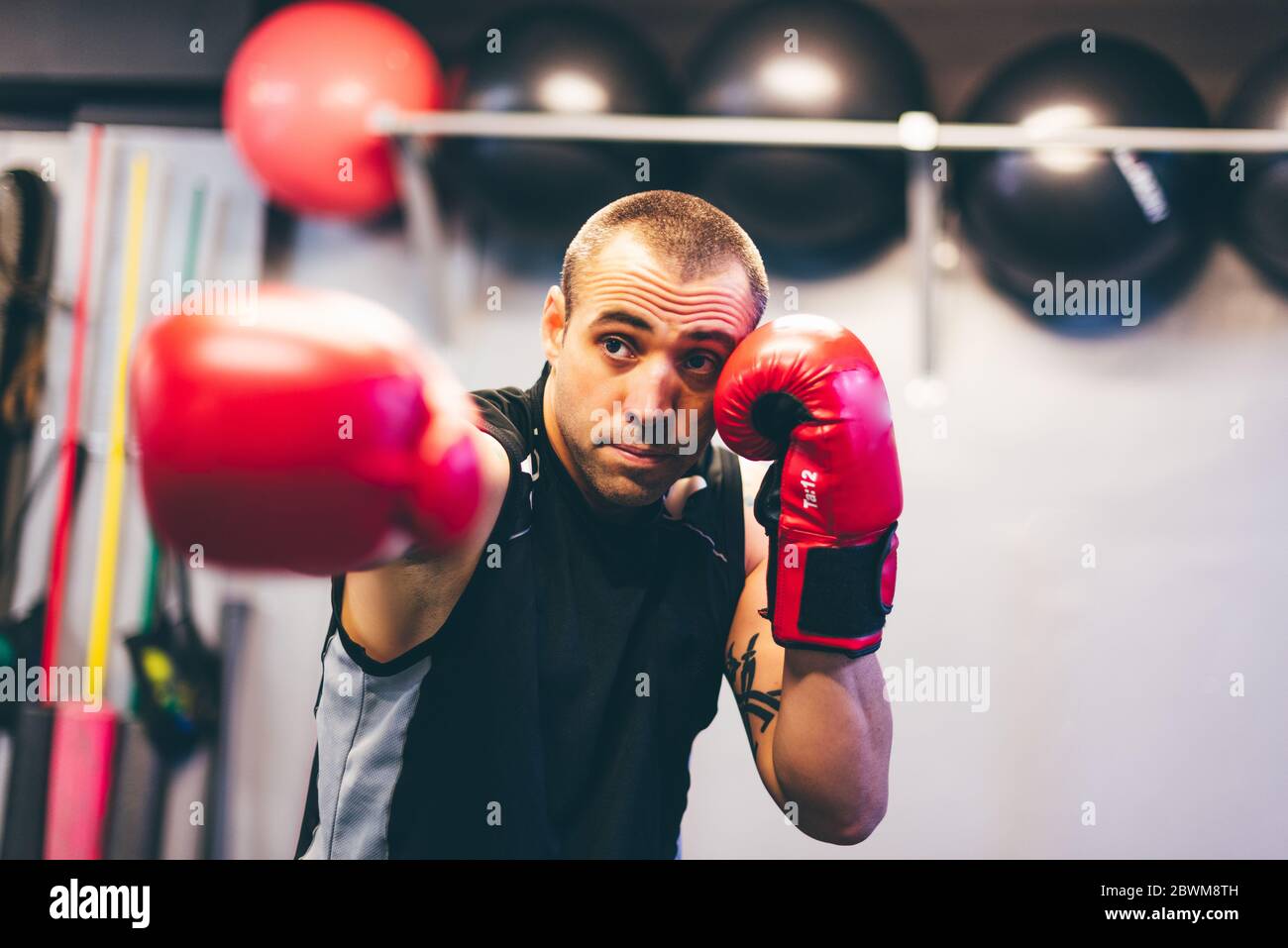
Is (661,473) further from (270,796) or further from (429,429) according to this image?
(270,796)

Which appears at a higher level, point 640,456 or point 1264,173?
point 1264,173

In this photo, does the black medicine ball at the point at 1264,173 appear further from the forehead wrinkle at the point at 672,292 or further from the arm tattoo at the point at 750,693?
the arm tattoo at the point at 750,693

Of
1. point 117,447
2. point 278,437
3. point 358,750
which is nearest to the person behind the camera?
point 278,437

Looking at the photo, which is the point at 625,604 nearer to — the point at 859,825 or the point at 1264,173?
the point at 859,825

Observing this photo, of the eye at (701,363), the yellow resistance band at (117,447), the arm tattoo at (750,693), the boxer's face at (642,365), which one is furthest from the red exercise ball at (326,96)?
the arm tattoo at (750,693)

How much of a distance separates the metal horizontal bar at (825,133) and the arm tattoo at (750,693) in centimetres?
115

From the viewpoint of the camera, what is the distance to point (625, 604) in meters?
1.44

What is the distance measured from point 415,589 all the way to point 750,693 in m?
0.59

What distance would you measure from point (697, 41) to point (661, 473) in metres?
1.77

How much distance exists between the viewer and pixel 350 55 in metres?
2.25

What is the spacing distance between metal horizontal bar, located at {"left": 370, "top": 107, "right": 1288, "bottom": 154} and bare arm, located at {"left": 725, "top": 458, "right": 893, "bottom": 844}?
1199 mm

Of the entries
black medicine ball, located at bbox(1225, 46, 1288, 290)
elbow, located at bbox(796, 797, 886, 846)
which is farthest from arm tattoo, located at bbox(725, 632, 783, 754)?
black medicine ball, located at bbox(1225, 46, 1288, 290)

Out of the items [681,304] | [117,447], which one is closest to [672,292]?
[681,304]

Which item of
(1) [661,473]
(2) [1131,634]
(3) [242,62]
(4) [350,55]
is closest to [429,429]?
(1) [661,473]
